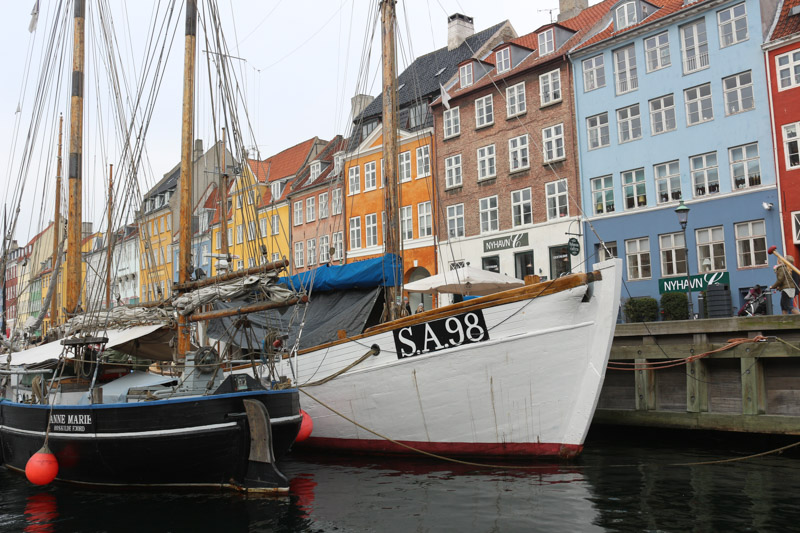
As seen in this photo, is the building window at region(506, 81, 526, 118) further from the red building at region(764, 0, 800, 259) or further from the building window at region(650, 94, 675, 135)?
the red building at region(764, 0, 800, 259)

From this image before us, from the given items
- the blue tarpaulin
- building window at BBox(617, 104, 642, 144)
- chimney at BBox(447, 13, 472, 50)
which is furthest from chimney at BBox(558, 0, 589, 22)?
the blue tarpaulin

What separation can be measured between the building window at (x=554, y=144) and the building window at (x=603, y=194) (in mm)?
1922

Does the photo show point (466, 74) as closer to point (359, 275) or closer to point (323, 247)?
point (323, 247)

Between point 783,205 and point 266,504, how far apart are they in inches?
766

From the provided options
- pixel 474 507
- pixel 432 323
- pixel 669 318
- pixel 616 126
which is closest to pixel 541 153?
pixel 616 126

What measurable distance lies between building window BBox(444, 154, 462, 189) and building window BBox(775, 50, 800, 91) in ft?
45.9

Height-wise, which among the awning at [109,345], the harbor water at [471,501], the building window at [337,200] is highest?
the building window at [337,200]

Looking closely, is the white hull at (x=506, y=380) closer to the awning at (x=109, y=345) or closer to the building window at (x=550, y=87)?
the awning at (x=109, y=345)

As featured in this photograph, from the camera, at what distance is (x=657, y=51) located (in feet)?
86.8

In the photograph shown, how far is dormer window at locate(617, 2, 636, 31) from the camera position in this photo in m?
27.5

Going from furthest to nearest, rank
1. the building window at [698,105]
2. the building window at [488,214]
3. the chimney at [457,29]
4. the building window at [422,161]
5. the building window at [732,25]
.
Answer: the chimney at [457,29]
the building window at [422,161]
the building window at [488,214]
the building window at [698,105]
the building window at [732,25]

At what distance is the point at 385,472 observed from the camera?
39.7 feet

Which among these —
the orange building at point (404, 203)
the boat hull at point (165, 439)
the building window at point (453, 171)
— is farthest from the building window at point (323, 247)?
the boat hull at point (165, 439)

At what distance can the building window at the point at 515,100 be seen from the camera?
30.7 m
